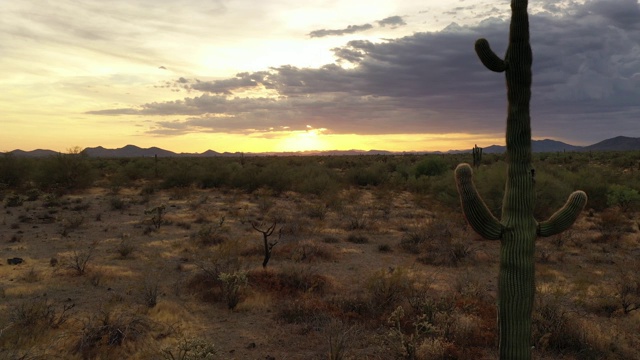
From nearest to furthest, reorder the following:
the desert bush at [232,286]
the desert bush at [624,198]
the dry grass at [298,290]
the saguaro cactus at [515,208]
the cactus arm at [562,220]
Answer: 1. the saguaro cactus at [515,208]
2. the cactus arm at [562,220]
3. the dry grass at [298,290]
4. the desert bush at [232,286]
5. the desert bush at [624,198]

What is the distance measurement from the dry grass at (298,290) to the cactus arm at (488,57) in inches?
159

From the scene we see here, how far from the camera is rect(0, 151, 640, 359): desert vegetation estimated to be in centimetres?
662

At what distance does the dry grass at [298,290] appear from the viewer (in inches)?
259

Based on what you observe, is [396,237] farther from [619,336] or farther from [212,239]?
[619,336]

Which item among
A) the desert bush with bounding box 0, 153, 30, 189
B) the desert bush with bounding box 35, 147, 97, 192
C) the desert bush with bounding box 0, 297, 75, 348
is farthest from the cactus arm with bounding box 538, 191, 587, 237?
the desert bush with bounding box 0, 153, 30, 189

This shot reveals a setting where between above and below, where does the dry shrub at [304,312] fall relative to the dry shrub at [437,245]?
below

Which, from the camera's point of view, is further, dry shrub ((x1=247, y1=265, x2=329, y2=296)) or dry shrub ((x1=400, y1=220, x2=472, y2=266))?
dry shrub ((x1=400, y1=220, x2=472, y2=266))

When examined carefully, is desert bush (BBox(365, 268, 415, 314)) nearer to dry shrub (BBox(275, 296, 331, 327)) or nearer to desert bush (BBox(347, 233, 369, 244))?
dry shrub (BBox(275, 296, 331, 327))

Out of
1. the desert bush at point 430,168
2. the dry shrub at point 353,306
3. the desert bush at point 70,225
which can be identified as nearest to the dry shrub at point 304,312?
the dry shrub at point 353,306

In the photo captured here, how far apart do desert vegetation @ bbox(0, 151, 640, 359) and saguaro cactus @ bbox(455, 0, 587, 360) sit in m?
2.16

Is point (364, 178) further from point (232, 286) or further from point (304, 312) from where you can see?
point (304, 312)

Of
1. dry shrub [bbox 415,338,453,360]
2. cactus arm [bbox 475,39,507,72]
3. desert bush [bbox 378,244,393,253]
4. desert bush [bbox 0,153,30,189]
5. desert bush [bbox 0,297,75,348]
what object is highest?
cactus arm [bbox 475,39,507,72]

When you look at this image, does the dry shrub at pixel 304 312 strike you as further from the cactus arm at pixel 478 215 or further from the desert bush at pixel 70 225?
the desert bush at pixel 70 225

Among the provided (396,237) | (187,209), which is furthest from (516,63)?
(187,209)
